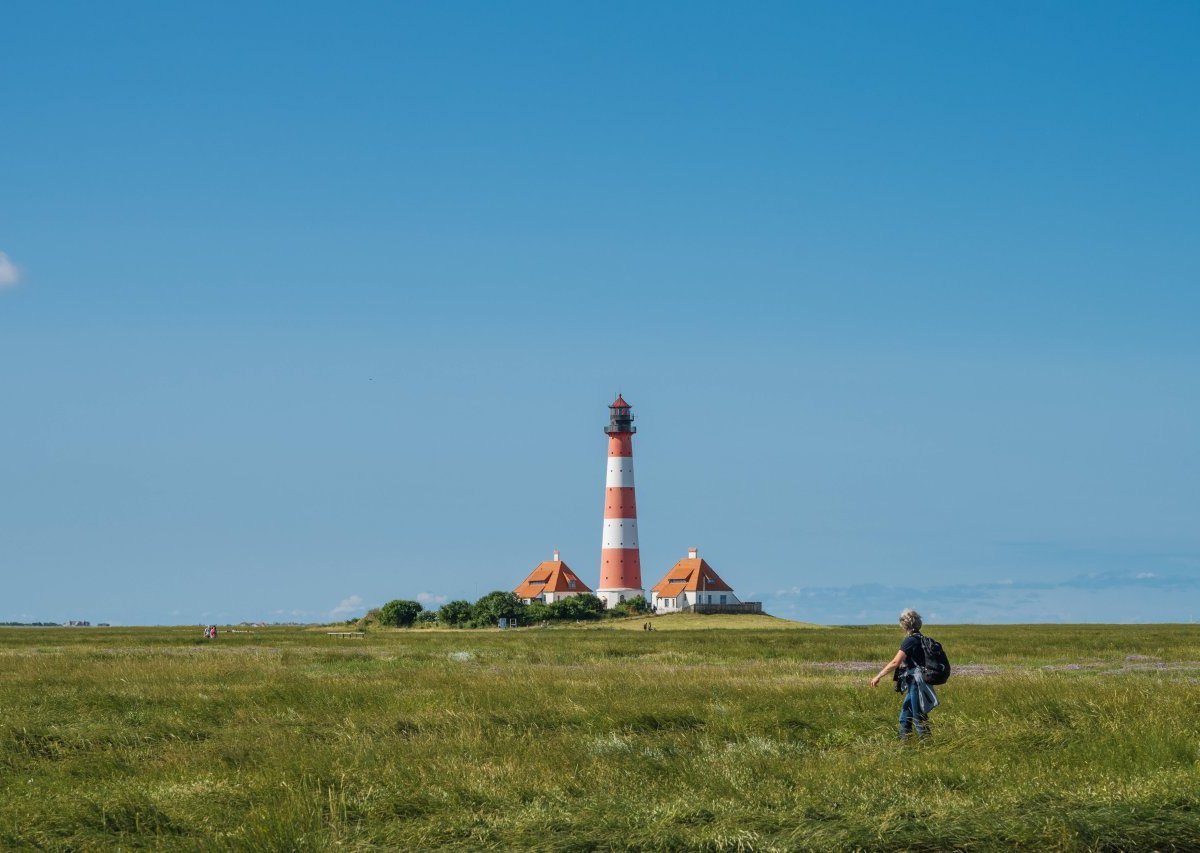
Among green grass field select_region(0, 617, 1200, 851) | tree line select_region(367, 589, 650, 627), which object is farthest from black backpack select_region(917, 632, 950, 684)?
tree line select_region(367, 589, 650, 627)

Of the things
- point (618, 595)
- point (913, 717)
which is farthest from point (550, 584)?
point (913, 717)

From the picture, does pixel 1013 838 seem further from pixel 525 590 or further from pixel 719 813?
pixel 525 590

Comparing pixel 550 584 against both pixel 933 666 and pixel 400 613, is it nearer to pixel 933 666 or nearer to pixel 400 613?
pixel 400 613

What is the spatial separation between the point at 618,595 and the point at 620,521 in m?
6.35

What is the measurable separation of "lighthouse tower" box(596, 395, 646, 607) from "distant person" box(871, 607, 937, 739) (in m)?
83.8

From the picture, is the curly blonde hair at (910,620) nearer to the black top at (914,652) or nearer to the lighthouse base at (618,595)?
the black top at (914,652)

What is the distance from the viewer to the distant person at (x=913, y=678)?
15.6 metres

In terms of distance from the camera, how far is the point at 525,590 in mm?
115625

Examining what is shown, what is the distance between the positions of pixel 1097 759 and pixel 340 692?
13.8 meters

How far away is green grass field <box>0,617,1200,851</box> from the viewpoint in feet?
34.4

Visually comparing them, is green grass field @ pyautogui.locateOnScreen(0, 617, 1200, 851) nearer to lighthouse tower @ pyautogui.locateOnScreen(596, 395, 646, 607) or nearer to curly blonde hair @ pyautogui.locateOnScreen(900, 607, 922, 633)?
curly blonde hair @ pyautogui.locateOnScreen(900, 607, 922, 633)

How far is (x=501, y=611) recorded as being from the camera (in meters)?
99.2

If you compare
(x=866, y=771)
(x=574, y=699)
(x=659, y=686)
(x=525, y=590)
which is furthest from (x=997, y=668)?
(x=525, y=590)

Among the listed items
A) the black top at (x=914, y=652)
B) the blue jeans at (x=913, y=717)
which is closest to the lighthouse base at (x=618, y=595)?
the blue jeans at (x=913, y=717)
